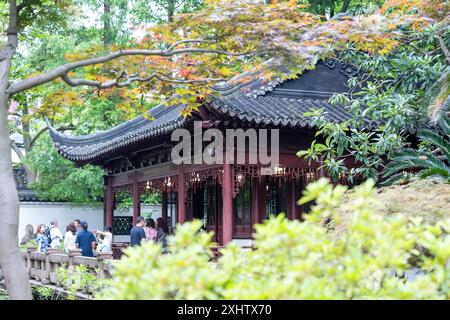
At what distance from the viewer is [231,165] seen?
1250 centimetres

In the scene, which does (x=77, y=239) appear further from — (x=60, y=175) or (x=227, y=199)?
(x=60, y=175)

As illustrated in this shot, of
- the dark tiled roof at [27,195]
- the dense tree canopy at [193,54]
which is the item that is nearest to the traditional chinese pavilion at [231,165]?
the dense tree canopy at [193,54]

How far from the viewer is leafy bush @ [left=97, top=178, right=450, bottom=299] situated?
3.63 metres

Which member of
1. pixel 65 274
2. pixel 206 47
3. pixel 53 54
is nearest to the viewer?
pixel 206 47

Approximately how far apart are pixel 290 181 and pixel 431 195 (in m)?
6.39

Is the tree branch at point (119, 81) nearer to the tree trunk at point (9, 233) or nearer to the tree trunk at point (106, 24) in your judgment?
the tree trunk at point (9, 233)

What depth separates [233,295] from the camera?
367 cm

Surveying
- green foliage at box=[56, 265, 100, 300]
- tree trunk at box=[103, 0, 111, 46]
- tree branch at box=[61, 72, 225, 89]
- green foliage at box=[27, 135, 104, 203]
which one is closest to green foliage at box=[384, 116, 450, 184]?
tree branch at box=[61, 72, 225, 89]

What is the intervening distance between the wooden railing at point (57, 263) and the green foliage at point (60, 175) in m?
6.76

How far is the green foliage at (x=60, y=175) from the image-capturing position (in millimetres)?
20797

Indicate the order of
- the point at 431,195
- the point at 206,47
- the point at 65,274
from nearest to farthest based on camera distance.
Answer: the point at 206,47
the point at 431,195
the point at 65,274
